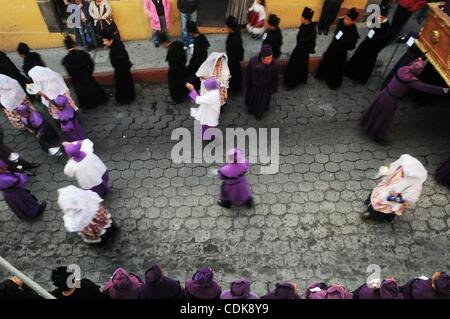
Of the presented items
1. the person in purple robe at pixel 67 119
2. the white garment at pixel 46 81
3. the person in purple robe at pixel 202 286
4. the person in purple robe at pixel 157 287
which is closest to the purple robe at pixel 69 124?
the person in purple robe at pixel 67 119

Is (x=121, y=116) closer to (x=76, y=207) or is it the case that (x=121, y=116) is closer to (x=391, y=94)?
(x=76, y=207)

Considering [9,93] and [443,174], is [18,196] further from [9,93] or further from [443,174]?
[443,174]

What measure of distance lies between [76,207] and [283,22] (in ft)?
20.5

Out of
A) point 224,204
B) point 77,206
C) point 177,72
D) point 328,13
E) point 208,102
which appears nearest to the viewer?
point 77,206

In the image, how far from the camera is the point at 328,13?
26.8ft

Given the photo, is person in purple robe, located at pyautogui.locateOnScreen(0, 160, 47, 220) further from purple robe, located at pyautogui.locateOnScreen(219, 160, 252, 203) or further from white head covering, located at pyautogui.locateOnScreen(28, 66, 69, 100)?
purple robe, located at pyautogui.locateOnScreen(219, 160, 252, 203)

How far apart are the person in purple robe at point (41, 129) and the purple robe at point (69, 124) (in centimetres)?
28

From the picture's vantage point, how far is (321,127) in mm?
7078

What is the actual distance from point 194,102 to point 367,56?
3.42 m

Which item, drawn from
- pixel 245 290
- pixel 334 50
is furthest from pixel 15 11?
pixel 245 290

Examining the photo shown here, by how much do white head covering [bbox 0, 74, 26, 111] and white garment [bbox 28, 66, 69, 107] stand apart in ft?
1.03

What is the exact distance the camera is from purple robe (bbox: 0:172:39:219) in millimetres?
5145

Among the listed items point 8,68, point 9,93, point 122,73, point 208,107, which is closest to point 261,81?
point 208,107

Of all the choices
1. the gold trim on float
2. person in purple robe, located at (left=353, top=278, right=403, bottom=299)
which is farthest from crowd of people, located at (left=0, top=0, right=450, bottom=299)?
the gold trim on float
